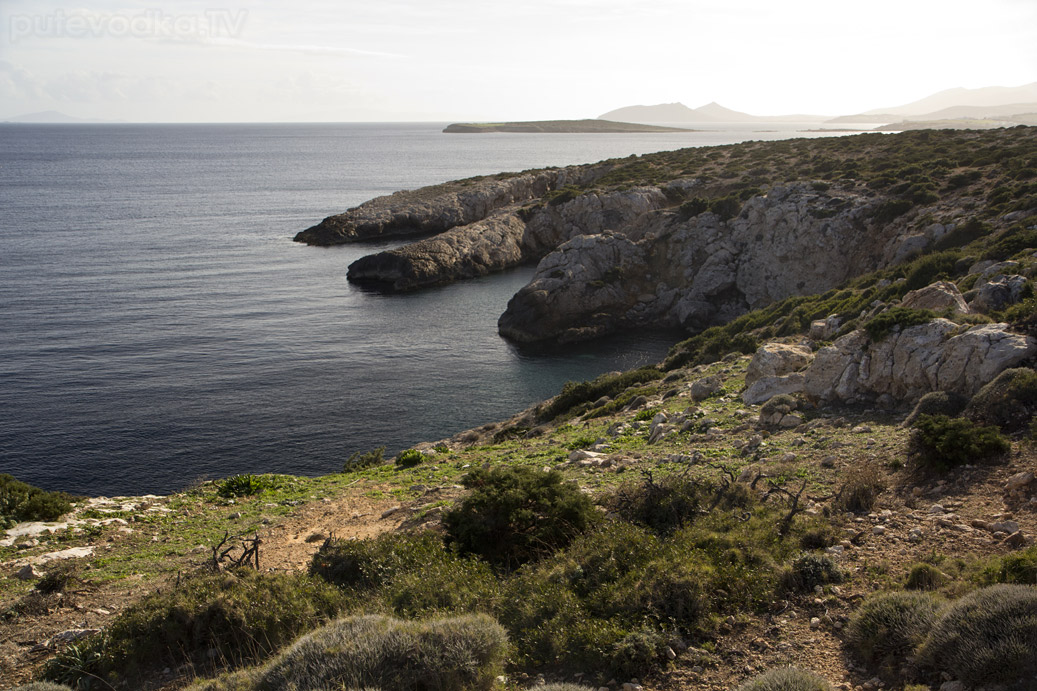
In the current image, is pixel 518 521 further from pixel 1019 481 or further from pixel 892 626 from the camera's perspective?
pixel 1019 481

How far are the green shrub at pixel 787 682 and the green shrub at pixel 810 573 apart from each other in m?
2.13

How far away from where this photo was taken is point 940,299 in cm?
1764

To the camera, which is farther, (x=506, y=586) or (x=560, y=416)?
(x=560, y=416)

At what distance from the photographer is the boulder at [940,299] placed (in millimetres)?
16859

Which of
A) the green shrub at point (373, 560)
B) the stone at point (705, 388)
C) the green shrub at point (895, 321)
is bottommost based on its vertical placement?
the stone at point (705, 388)

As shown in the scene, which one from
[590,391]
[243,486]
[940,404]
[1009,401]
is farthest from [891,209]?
[243,486]

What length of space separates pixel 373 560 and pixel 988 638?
8.22 m

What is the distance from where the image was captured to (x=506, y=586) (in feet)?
31.2

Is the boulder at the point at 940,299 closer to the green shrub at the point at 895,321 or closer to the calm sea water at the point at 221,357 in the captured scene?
the green shrub at the point at 895,321

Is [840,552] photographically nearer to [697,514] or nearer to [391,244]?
[697,514]

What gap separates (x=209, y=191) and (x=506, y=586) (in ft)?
408

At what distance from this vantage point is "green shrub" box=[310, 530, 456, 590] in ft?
33.9

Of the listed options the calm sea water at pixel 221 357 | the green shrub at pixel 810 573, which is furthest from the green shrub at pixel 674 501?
the calm sea water at pixel 221 357

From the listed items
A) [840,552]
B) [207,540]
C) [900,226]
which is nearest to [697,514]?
[840,552]
